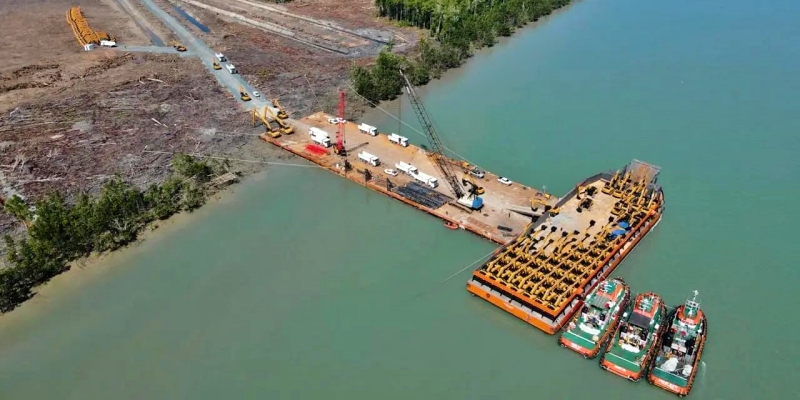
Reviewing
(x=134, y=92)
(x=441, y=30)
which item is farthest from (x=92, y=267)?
(x=441, y=30)

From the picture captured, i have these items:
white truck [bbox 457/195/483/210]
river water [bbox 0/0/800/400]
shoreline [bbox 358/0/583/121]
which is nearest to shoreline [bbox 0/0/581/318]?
river water [bbox 0/0/800/400]

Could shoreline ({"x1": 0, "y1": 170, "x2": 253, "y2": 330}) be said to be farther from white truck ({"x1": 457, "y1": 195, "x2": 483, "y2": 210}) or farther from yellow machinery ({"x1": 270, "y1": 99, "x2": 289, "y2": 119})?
white truck ({"x1": 457, "y1": 195, "x2": 483, "y2": 210})

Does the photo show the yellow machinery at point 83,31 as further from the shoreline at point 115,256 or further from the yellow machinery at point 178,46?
the shoreline at point 115,256

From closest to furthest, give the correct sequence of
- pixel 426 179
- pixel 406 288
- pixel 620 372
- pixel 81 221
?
pixel 620 372 → pixel 406 288 → pixel 81 221 → pixel 426 179

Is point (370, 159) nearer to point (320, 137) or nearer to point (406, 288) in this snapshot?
point (320, 137)

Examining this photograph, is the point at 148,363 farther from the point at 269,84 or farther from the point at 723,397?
the point at 269,84

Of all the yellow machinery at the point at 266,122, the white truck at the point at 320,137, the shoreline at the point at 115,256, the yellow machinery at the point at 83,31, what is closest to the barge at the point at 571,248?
the white truck at the point at 320,137

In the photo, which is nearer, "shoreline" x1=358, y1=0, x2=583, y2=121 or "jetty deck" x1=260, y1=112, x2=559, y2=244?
"jetty deck" x1=260, y1=112, x2=559, y2=244
